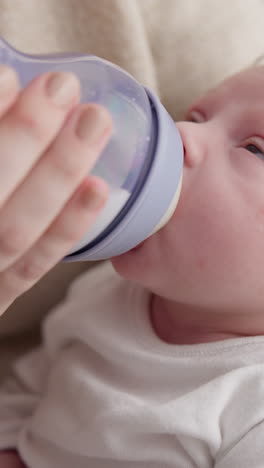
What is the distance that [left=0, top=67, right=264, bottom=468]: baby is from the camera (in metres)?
0.91

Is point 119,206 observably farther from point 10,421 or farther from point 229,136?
point 10,421

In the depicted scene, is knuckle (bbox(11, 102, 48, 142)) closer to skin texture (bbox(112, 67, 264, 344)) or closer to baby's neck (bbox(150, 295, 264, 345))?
skin texture (bbox(112, 67, 264, 344))

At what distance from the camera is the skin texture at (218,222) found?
90 centimetres

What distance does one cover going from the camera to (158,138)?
0.78 meters

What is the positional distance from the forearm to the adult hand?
22.1 inches

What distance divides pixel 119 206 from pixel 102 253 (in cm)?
9

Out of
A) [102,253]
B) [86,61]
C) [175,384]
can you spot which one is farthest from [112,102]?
[175,384]

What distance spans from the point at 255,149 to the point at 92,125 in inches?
15.8

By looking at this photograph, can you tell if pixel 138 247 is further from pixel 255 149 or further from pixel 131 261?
pixel 255 149

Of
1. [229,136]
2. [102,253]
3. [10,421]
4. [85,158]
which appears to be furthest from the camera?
[10,421]

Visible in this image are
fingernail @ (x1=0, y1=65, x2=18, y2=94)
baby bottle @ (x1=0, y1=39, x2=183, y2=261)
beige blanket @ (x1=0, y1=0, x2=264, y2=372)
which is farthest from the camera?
beige blanket @ (x1=0, y1=0, x2=264, y2=372)

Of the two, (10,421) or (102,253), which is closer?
(102,253)

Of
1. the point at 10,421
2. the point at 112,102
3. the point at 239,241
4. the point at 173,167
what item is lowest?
the point at 10,421

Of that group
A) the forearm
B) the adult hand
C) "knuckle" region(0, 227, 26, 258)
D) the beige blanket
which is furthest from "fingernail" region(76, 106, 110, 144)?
the forearm
